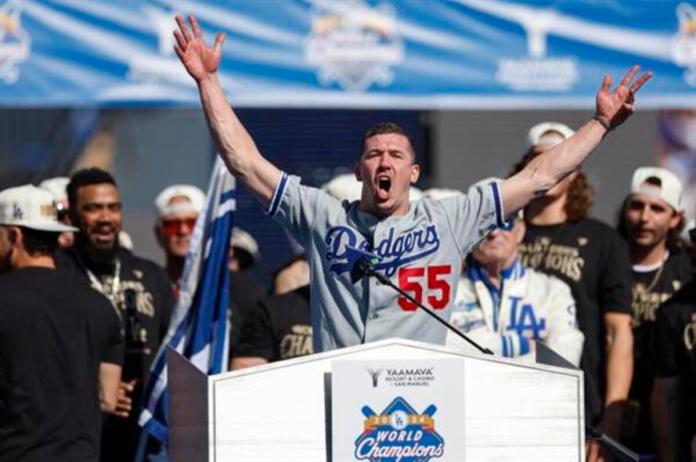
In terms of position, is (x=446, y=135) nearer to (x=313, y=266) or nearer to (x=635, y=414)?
(x=635, y=414)

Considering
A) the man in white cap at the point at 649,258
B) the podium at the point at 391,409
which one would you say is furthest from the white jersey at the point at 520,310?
the podium at the point at 391,409

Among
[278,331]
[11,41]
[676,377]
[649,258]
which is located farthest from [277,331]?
[11,41]

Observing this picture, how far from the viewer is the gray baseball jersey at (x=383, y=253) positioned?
A: 644cm

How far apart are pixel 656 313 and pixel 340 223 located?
9.42 feet

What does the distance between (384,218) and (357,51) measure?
3397mm

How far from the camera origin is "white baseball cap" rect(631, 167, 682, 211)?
938cm

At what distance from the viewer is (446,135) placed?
56.8 ft

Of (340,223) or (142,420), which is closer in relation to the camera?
(340,223)

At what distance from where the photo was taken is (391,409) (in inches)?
217

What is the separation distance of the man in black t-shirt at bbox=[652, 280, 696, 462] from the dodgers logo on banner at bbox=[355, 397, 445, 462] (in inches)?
108

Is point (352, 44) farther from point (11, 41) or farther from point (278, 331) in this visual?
point (278, 331)

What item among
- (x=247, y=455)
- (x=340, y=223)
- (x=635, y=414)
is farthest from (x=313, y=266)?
(x=635, y=414)

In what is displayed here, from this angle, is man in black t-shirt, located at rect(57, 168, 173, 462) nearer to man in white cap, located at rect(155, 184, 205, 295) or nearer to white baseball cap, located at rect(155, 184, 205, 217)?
man in white cap, located at rect(155, 184, 205, 295)

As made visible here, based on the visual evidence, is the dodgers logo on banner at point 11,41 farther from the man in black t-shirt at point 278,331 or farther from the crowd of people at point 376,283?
the man in black t-shirt at point 278,331
